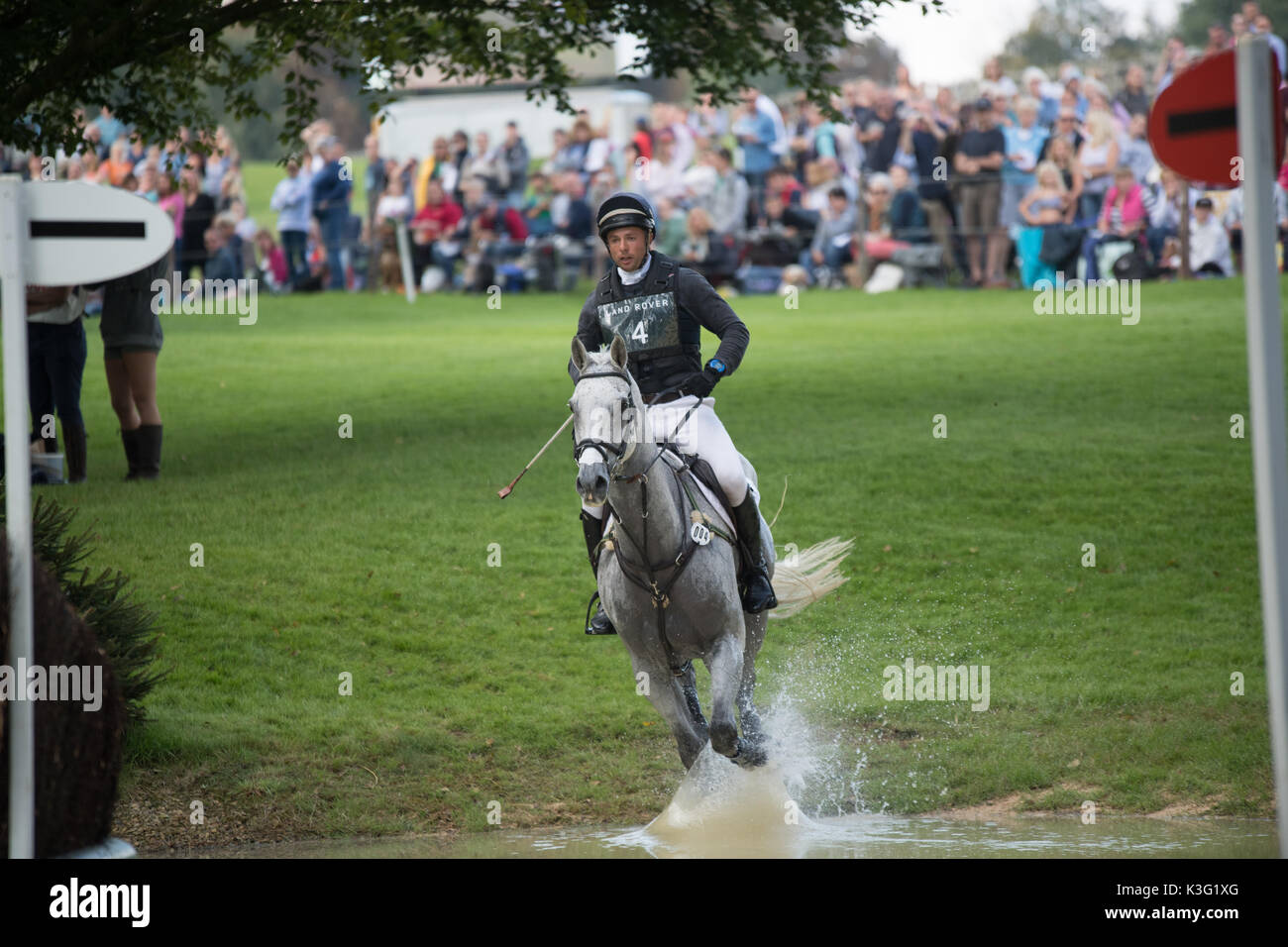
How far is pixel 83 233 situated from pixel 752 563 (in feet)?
13.9

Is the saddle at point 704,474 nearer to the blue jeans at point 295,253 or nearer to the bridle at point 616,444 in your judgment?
the bridle at point 616,444

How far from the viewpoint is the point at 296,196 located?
2919cm

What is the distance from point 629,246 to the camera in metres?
8.37

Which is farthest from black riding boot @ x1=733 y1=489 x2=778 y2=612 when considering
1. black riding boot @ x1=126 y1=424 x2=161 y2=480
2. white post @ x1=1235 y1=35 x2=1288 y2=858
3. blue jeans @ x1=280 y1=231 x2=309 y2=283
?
blue jeans @ x1=280 y1=231 x2=309 y2=283

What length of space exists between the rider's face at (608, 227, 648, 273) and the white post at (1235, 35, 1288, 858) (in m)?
3.47

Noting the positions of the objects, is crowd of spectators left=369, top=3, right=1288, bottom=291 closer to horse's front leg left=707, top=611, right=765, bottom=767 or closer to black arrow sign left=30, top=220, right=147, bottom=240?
horse's front leg left=707, top=611, right=765, bottom=767

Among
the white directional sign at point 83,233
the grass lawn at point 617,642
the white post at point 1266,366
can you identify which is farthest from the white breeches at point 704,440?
the white post at point 1266,366

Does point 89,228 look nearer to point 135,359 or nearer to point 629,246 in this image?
point 629,246

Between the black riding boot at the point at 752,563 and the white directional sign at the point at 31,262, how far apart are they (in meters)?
3.88

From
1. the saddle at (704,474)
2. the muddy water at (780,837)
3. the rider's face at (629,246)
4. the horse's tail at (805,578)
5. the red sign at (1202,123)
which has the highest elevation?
the red sign at (1202,123)

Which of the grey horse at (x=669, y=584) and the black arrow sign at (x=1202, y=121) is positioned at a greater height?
the black arrow sign at (x=1202, y=121)

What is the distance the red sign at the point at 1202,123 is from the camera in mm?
5773

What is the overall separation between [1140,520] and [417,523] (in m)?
6.28

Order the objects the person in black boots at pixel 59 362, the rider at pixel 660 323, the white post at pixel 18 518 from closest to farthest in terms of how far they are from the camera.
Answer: the white post at pixel 18 518 → the rider at pixel 660 323 → the person in black boots at pixel 59 362
